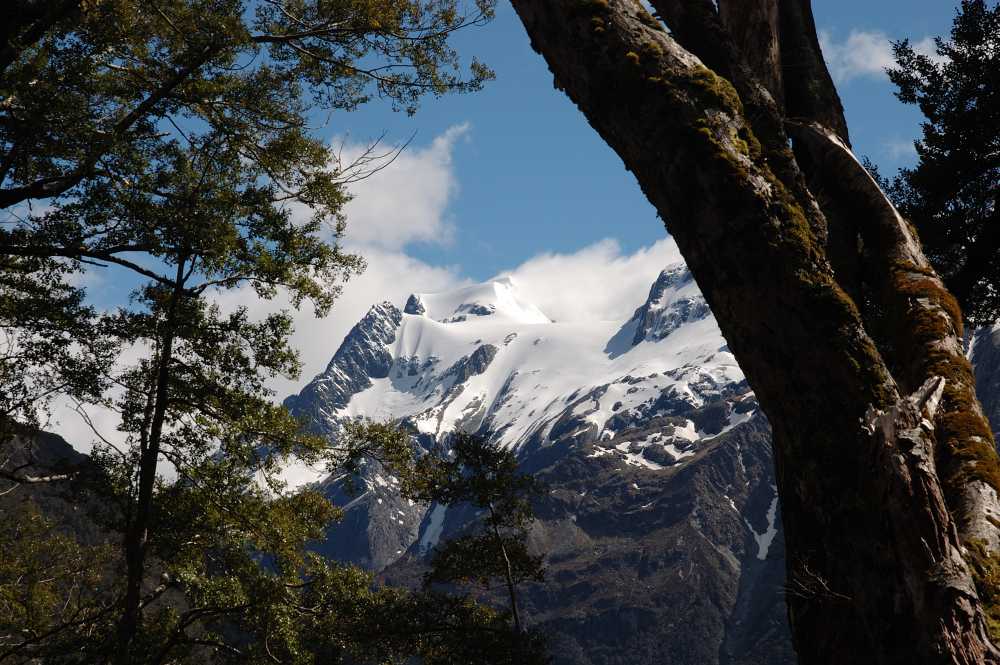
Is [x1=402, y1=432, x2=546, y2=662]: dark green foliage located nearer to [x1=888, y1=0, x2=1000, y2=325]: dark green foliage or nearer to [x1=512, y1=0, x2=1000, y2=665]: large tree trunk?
[x1=888, y1=0, x2=1000, y2=325]: dark green foliage

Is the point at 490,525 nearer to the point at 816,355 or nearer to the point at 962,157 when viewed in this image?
the point at 962,157

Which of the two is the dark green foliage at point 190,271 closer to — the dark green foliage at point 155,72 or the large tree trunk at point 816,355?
the dark green foliage at point 155,72

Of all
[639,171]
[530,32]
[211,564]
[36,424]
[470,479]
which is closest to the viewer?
[639,171]

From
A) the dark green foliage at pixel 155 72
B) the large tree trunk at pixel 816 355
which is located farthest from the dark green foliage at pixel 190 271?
the large tree trunk at pixel 816 355

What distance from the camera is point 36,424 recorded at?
13.4 m

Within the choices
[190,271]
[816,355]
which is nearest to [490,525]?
[190,271]

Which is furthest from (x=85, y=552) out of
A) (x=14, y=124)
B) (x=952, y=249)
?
(x=952, y=249)

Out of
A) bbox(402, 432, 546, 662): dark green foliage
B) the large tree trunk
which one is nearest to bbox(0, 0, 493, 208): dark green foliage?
the large tree trunk

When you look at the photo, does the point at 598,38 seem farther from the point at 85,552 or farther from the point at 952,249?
the point at 85,552

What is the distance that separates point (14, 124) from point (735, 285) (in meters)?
10.3

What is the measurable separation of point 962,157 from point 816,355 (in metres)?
14.6

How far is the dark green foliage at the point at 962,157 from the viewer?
15.2 m

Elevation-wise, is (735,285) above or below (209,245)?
below

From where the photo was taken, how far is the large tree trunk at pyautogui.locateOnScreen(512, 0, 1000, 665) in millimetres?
3549
